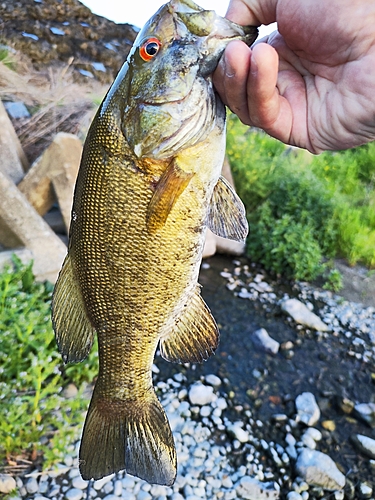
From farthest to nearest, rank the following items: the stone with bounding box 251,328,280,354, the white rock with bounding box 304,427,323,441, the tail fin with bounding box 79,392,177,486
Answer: the stone with bounding box 251,328,280,354 < the white rock with bounding box 304,427,323,441 < the tail fin with bounding box 79,392,177,486

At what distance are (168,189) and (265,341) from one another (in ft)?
11.5

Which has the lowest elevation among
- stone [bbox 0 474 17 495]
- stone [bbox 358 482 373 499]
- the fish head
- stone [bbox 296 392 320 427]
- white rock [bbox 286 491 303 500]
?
stone [bbox 296 392 320 427]

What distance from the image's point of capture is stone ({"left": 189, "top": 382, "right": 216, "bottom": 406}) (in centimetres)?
377

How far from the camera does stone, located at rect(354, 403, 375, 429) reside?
3.86 m

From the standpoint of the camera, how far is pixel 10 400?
2688 millimetres

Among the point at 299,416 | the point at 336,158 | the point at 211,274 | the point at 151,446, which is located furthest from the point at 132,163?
the point at 336,158

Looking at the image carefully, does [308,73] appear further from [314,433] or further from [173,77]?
[314,433]

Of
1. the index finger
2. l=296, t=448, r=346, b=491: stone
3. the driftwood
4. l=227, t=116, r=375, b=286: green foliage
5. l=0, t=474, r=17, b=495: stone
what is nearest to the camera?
the index finger

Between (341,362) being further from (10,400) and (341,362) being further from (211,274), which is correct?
(10,400)

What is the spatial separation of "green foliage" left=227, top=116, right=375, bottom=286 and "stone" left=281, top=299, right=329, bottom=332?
26.4 inches

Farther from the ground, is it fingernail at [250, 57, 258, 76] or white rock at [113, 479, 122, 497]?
fingernail at [250, 57, 258, 76]

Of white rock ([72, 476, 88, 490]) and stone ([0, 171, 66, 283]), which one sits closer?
white rock ([72, 476, 88, 490])

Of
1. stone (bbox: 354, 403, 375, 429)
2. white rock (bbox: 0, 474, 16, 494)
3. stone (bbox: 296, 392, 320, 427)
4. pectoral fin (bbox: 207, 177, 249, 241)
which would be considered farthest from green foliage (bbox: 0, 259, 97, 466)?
stone (bbox: 354, 403, 375, 429)

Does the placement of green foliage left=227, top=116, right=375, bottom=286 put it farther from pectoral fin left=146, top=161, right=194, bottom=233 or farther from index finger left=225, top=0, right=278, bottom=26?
pectoral fin left=146, top=161, right=194, bottom=233
